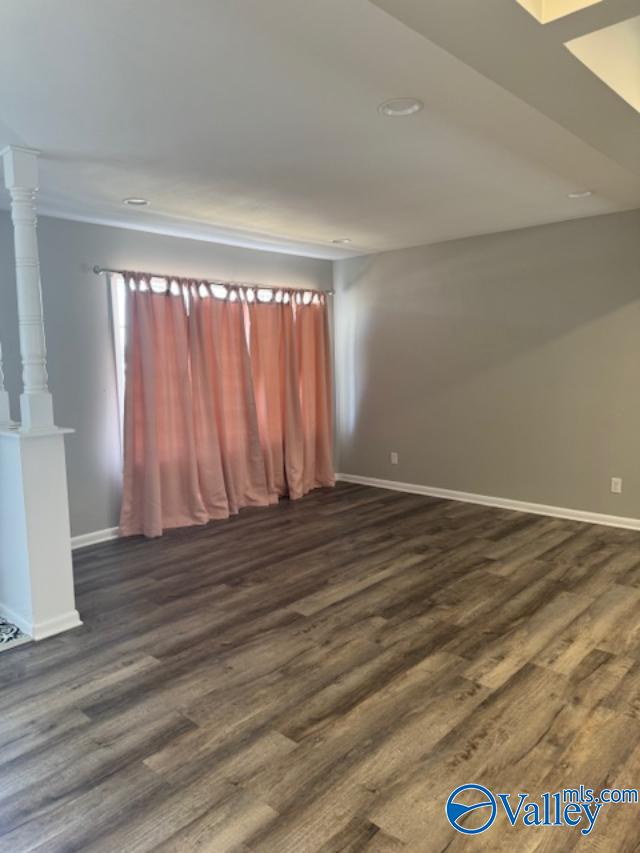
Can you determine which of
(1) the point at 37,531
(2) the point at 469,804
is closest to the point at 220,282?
(1) the point at 37,531

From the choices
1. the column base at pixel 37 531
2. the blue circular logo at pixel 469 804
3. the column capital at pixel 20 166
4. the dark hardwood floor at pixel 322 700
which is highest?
the column capital at pixel 20 166

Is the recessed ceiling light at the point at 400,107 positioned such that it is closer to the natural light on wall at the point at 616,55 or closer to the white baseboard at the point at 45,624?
the natural light on wall at the point at 616,55

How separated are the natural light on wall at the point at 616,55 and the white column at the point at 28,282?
2458 mm

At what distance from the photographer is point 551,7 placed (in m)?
1.51

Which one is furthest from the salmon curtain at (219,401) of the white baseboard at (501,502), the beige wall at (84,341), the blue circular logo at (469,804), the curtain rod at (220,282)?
the blue circular logo at (469,804)

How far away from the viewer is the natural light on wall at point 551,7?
145cm

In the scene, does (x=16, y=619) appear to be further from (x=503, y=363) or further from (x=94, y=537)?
(x=503, y=363)

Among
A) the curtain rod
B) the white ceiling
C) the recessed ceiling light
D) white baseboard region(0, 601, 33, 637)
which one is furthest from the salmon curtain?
the recessed ceiling light

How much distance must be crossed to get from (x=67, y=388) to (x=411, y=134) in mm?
2951

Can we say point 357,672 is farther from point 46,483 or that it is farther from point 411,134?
point 411,134

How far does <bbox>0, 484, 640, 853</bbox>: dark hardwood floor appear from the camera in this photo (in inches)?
69.1

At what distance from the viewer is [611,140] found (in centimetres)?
245

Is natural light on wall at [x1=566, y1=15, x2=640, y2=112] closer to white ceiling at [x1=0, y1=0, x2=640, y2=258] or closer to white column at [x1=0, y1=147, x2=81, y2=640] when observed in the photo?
white ceiling at [x1=0, y1=0, x2=640, y2=258]

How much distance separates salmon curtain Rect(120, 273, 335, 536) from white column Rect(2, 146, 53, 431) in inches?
57.1
